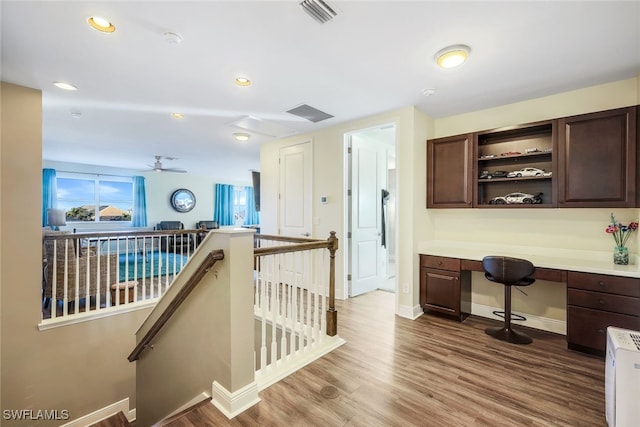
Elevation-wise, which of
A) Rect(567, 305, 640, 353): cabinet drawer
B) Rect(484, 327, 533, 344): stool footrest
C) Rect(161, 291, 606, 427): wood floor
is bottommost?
Rect(161, 291, 606, 427): wood floor

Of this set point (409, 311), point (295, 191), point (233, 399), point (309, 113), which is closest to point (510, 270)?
point (409, 311)

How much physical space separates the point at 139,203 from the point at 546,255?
9947mm

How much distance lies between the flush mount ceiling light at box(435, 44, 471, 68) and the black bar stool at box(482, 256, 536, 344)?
1.92m

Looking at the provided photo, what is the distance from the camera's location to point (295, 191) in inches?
187

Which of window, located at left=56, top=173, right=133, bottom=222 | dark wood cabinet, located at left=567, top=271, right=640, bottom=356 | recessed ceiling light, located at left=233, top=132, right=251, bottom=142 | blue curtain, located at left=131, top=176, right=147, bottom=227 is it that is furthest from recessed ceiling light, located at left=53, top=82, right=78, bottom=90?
blue curtain, located at left=131, top=176, right=147, bottom=227

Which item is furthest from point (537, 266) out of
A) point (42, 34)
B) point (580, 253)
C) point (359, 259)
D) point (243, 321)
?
point (42, 34)

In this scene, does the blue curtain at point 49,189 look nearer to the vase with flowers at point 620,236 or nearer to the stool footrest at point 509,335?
the stool footrest at point 509,335

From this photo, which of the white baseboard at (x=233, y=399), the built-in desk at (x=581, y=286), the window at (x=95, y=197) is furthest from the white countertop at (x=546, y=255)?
the window at (x=95, y=197)

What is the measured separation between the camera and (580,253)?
292cm

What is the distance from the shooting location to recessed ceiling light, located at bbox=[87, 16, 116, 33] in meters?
1.85

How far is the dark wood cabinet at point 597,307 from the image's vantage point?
2287 mm

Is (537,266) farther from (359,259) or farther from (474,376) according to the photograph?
(359,259)

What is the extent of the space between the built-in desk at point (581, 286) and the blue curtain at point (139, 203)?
8.79 meters

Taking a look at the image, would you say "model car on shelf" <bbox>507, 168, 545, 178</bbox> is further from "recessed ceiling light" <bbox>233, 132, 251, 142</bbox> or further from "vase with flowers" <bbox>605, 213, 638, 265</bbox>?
"recessed ceiling light" <bbox>233, 132, 251, 142</bbox>
